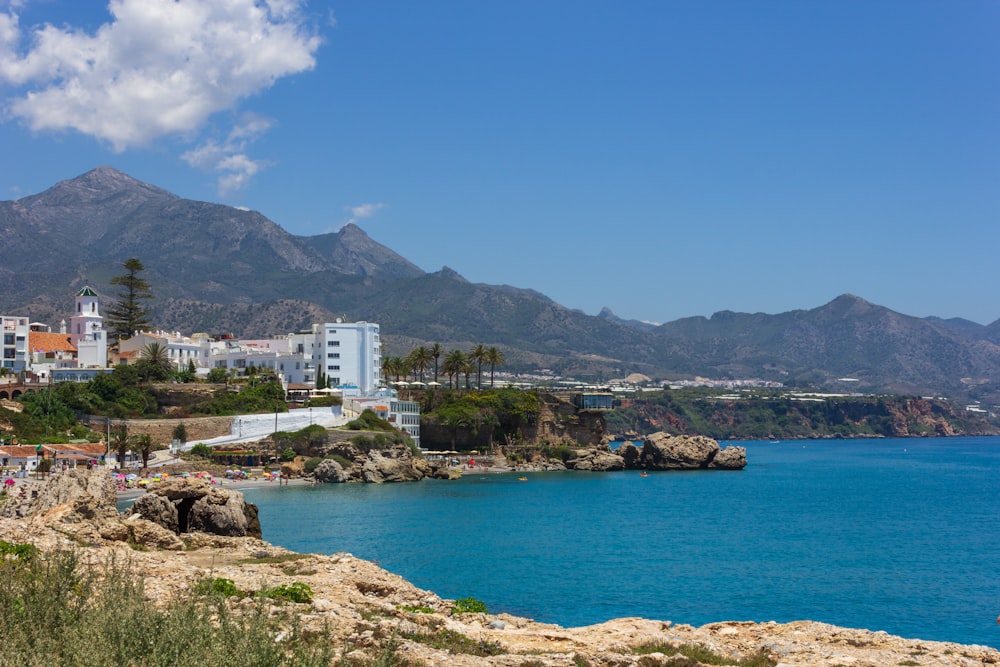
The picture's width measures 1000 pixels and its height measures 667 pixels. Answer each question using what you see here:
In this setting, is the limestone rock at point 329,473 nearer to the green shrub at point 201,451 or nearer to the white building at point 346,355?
the green shrub at point 201,451

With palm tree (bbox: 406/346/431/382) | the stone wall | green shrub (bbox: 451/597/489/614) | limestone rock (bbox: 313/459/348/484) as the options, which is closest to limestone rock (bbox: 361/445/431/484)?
limestone rock (bbox: 313/459/348/484)

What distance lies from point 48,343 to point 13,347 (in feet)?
15.2

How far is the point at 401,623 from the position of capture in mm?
14734

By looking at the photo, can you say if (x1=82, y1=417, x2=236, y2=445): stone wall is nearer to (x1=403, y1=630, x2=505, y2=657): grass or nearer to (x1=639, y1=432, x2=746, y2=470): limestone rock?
(x1=639, y1=432, x2=746, y2=470): limestone rock

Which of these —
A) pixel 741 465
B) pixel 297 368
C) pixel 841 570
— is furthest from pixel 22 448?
pixel 741 465

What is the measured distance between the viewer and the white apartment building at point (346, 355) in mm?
91688

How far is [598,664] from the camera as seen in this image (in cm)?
1367

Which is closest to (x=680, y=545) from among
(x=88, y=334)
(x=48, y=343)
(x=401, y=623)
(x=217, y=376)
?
(x=401, y=623)

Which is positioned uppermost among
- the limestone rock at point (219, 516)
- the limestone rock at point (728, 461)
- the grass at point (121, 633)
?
the grass at point (121, 633)

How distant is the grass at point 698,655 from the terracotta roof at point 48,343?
79.8 meters

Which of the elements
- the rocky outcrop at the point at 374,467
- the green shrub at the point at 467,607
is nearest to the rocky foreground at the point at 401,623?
the green shrub at the point at 467,607

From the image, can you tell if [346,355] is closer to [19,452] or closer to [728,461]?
[19,452]

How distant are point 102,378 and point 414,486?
26120 millimetres

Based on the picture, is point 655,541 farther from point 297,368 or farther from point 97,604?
point 297,368
